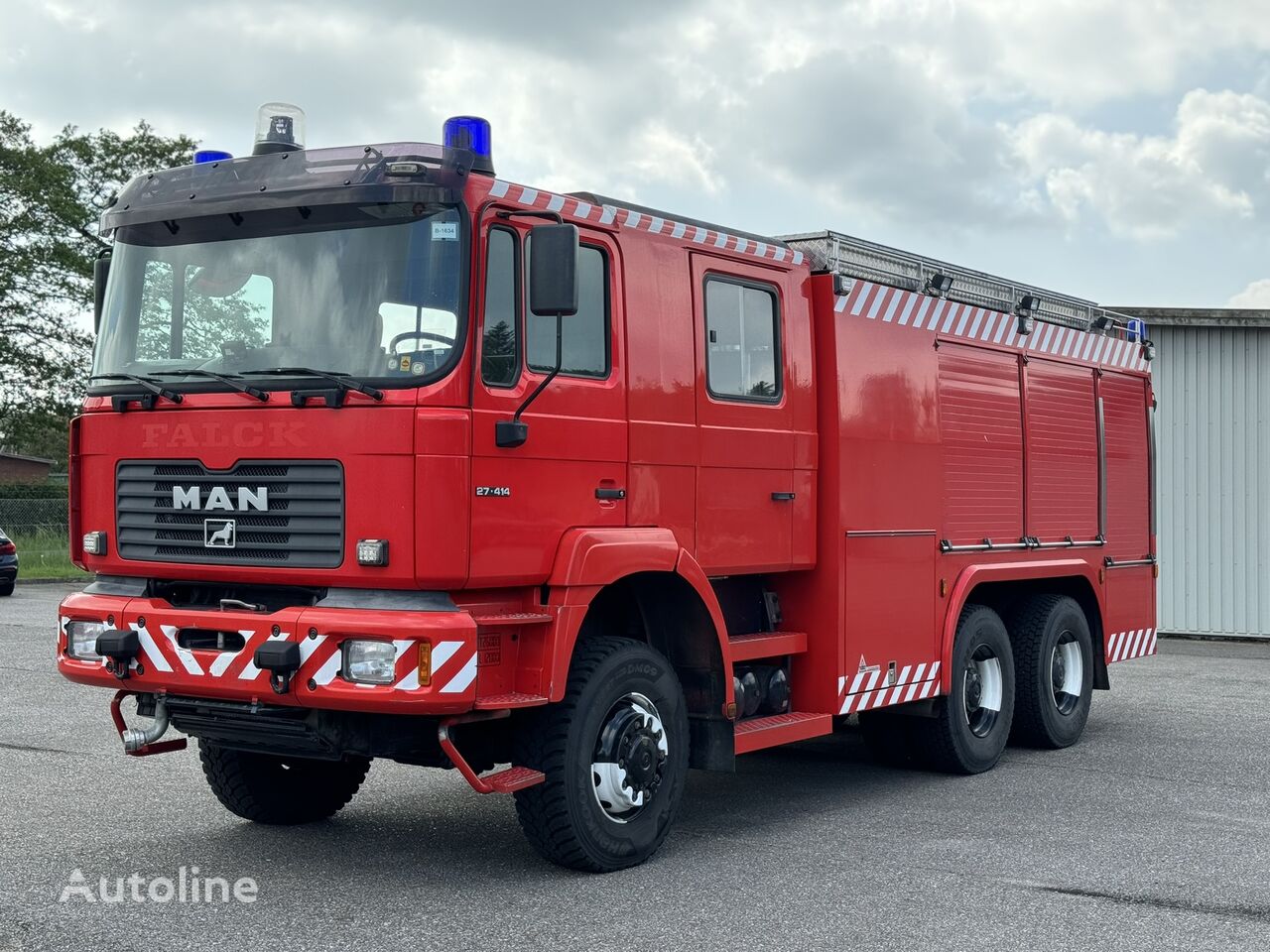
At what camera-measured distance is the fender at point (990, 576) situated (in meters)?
8.84

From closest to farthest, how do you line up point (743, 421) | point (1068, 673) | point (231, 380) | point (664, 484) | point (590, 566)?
point (231, 380), point (590, 566), point (664, 484), point (743, 421), point (1068, 673)

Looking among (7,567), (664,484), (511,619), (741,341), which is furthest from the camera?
(7,567)

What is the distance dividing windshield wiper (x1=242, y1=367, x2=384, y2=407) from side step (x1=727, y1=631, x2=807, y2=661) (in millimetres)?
2291

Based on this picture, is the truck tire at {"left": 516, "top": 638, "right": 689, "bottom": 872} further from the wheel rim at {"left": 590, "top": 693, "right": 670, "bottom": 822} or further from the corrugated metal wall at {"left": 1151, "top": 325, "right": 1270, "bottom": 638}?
the corrugated metal wall at {"left": 1151, "top": 325, "right": 1270, "bottom": 638}

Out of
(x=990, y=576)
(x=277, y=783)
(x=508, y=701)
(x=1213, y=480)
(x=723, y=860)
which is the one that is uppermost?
(x=1213, y=480)

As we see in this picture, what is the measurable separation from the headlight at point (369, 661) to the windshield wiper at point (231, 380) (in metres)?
1.07

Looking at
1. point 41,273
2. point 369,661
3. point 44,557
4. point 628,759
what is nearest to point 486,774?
point 628,759

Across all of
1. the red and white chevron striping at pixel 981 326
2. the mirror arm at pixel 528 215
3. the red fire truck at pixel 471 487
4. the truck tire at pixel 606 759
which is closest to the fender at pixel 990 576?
the red fire truck at pixel 471 487

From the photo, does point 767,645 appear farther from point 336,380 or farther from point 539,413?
point 336,380

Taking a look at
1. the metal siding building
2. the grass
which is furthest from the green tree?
the metal siding building

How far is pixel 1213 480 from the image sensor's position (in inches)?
696

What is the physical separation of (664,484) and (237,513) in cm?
191

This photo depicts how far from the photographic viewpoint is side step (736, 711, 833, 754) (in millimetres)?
7309

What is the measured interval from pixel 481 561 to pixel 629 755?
1192 mm
